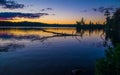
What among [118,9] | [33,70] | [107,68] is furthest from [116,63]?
[118,9]

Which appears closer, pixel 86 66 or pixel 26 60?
pixel 86 66

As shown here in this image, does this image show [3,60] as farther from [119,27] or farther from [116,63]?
[119,27]

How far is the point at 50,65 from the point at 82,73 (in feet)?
23.5

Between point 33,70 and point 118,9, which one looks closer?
point 33,70

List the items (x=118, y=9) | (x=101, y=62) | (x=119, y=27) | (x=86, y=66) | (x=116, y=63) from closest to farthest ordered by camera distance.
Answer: (x=116, y=63) < (x=101, y=62) < (x=86, y=66) < (x=119, y=27) < (x=118, y=9)

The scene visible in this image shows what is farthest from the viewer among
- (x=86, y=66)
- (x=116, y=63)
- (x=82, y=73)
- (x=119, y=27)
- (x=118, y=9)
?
(x=118, y=9)

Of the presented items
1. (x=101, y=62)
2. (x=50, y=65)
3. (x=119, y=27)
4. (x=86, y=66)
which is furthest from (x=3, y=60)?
(x=119, y=27)

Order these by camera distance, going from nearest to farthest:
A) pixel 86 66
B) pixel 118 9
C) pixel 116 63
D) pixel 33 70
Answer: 1. pixel 116 63
2. pixel 33 70
3. pixel 86 66
4. pixel 118 9

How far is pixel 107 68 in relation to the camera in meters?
18.6

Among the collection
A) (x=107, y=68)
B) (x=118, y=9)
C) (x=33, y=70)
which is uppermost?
(x=118, y=9)

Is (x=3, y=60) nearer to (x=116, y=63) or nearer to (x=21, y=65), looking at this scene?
(x=21, y=65)

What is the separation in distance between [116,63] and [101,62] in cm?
160

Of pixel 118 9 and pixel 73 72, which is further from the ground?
pixel 118 9

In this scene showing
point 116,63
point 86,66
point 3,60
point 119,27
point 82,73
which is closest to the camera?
point 116,63
